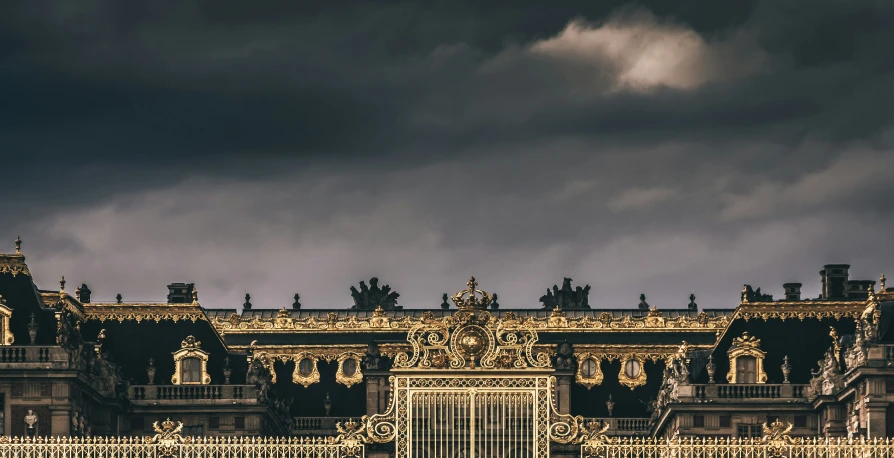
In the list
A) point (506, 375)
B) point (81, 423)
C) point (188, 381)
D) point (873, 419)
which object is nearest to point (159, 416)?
point (188, 381)

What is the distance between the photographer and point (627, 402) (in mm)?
104312

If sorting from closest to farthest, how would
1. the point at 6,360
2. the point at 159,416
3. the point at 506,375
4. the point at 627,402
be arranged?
the point at 506,375 < the point at 6,360 < the point at 159,416 < the point at 627,402

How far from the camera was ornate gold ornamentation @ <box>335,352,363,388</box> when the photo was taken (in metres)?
105

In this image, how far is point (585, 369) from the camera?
105 m

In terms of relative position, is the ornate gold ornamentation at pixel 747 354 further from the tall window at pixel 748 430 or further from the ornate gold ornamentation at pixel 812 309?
the ornate gold ornamentation at pixel 812 309

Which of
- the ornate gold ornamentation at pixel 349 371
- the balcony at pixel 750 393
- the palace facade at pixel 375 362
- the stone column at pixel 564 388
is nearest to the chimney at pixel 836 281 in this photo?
the palace facade at pixel 375 362

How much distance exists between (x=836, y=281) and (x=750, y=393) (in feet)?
23.7

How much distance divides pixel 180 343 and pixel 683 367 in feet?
51.9

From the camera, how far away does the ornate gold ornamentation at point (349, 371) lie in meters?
105

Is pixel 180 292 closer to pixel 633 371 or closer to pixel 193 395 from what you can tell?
pixel 193 395

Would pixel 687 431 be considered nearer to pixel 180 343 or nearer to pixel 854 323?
pixel 854 323

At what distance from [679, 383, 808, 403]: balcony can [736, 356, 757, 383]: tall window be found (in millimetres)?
755

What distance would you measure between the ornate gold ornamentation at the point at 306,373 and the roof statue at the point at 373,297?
6.34 m

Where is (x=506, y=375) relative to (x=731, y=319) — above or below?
below
